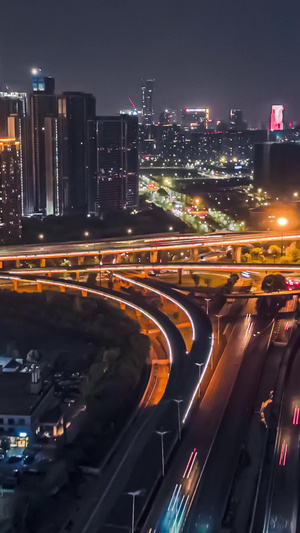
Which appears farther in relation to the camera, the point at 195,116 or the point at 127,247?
the point at 195,116

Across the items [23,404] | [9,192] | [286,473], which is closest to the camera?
[286,473]

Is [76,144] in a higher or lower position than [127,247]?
higher

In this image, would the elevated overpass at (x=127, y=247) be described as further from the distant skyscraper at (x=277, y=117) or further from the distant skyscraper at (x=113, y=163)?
the distant skyscraper at (x=277, y=117)

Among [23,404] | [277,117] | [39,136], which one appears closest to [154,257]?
[39,136]

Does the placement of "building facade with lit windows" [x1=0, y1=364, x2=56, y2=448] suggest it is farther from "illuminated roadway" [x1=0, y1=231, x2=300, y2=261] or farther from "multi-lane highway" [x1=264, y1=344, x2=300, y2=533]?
"illuminated roadway" [x1=0, y1=231, x2=300, y2=261]

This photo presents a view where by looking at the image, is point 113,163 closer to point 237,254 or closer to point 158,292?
point 237,254

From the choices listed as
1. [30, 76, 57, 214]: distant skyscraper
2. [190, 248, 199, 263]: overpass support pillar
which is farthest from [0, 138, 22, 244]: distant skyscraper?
[190, 248, 199, 263]: overpass support pillar

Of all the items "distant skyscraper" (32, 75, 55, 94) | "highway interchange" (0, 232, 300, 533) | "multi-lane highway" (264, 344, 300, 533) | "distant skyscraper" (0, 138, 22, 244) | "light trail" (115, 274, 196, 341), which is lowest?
"multi-lane highway" (264, 344, 300, 533)
